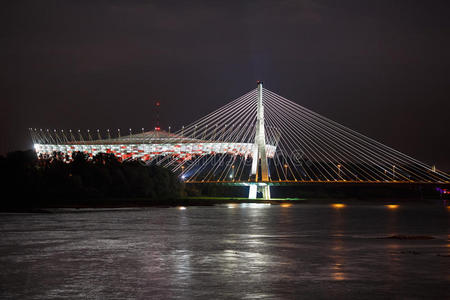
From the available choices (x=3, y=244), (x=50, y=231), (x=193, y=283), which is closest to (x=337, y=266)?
(x=193, y=283)

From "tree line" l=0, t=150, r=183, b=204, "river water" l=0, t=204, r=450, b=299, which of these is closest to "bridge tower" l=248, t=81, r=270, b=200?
"tree line" l=0, t=150, r=183, b=204

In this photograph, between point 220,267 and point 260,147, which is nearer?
point 220,267

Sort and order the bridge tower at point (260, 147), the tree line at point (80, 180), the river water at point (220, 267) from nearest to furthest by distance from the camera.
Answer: the river water at point (220, 267), the tree line at point (80, 180), the bridge tower at point (260, 147)

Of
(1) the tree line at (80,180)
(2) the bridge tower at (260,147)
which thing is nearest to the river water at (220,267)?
(1) the tree line at (80,180)

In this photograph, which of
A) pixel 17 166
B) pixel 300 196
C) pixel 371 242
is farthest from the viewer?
pixel 300 196

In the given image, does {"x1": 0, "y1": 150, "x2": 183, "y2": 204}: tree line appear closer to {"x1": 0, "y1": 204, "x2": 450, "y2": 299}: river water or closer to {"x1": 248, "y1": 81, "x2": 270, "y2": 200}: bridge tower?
{"x1": 248, "y1": 81, "x2": 270, "y2": 200}: bridge tower

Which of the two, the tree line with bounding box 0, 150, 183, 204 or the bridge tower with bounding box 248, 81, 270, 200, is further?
the bridge tower with bounding box 248, 81, 270, 200

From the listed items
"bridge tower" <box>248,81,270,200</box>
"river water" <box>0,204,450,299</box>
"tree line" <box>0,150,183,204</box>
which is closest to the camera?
"river water" <box>0,204,450,299</box>

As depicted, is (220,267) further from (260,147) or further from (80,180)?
(260,147)

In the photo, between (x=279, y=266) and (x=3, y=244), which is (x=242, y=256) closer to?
(x=279, y=266)

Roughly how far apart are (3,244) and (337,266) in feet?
38.7

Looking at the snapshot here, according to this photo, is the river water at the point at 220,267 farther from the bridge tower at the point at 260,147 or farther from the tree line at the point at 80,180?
the bridge tower at the point at 260,147

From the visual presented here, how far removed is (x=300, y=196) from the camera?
118 m

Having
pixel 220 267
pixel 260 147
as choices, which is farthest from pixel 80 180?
pixel 220 267
